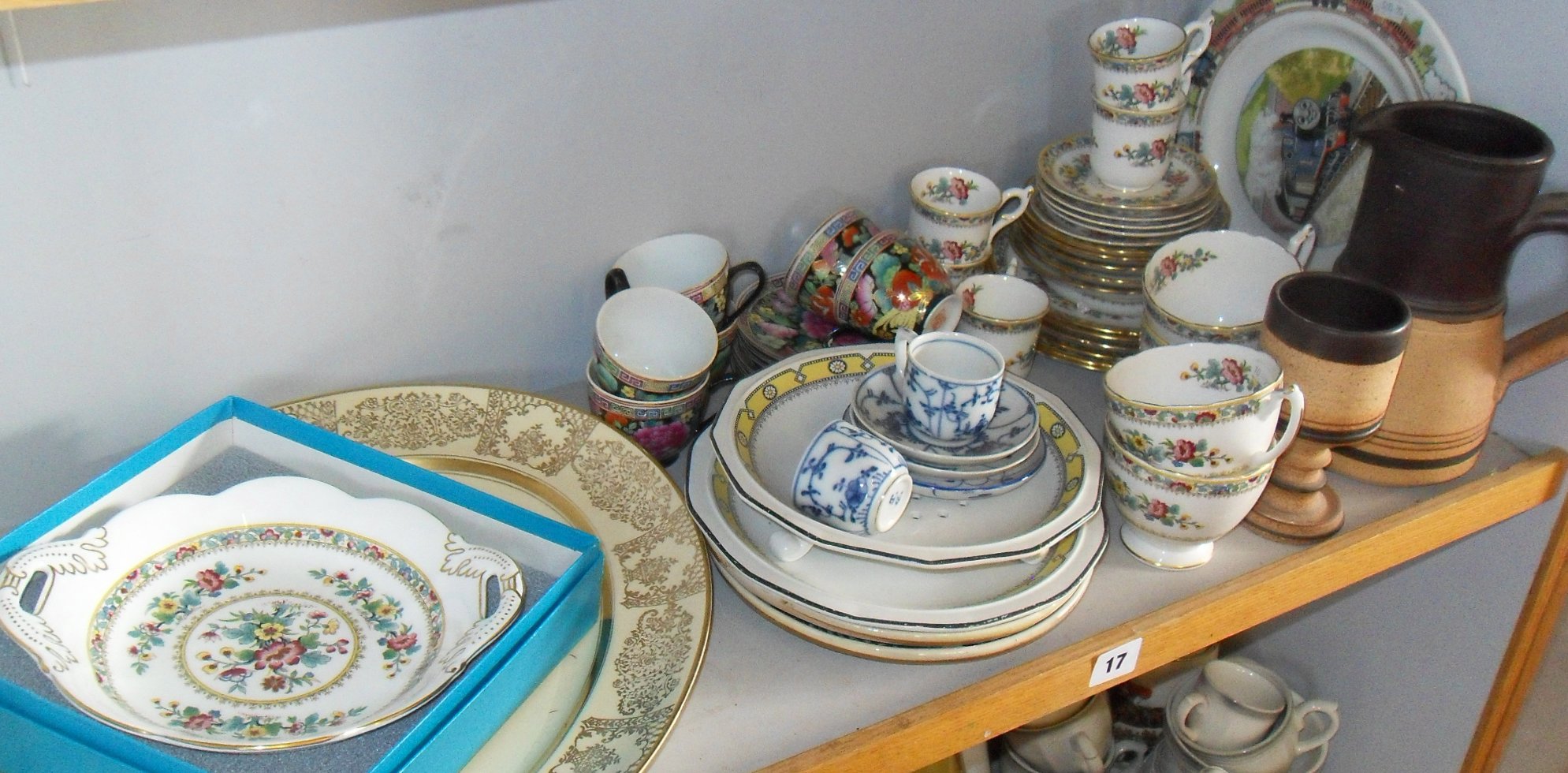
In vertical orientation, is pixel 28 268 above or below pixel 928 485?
above

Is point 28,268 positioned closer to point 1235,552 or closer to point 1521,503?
point 1235,552

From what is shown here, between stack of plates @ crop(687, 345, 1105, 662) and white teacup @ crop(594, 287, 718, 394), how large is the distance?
0.06m

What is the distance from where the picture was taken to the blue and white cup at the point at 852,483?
2.64 feet

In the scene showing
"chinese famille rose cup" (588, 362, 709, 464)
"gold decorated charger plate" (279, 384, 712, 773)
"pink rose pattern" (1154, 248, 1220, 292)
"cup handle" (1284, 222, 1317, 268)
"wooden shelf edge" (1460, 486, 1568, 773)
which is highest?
"cup handle" (1284, 222, 1317, 268)

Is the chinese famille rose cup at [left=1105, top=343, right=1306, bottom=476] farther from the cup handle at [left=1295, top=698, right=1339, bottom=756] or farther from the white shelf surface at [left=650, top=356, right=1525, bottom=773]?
the cup handle at [left=1295, top=698, right=1339, bottom=756]

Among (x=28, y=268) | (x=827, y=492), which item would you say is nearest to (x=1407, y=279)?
(x=827, y=492)

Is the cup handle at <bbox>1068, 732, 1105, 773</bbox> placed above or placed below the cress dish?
below

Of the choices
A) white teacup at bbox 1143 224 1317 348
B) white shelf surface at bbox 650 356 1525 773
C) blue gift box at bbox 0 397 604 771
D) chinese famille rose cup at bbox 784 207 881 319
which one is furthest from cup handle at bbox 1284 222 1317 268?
blue gift box at bbox 0 397 604 771

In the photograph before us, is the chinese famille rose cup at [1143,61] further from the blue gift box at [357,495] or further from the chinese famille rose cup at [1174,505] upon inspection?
the blue gift box at [357,495]

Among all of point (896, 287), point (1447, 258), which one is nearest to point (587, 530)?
point (896, 287)

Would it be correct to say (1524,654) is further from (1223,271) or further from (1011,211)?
(1011,211)

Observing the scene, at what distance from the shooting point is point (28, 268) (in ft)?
2.68

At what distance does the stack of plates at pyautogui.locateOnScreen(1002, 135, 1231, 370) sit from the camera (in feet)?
3.59

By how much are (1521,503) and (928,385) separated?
1.70ft
